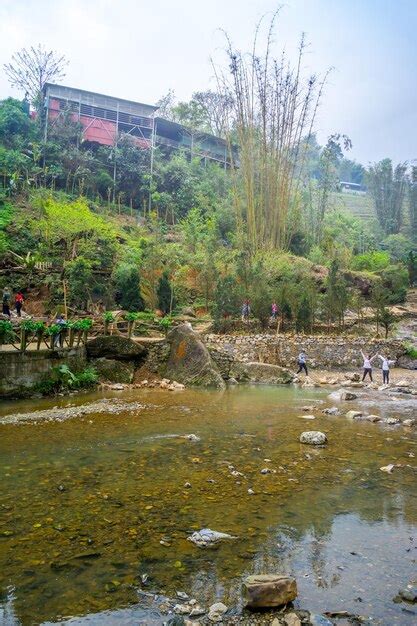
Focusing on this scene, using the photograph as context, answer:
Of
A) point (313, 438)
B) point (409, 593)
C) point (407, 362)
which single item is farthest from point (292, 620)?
point (407, 362)

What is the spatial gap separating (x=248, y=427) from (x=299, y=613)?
19.7ft

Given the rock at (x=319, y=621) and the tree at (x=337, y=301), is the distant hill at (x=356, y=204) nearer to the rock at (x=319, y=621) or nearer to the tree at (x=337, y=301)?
the tree at (x=337, y=301)

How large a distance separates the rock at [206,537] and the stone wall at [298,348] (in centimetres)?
1361

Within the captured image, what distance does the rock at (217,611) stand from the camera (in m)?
2.98

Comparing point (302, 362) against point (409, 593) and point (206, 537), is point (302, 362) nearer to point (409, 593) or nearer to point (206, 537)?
point (206, 537)

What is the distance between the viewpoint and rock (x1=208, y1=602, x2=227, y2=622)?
2.98 m

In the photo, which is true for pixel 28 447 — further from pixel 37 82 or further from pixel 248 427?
pixel 37 82

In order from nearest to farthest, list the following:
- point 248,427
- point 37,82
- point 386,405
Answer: point 248,427
point 386,405
point 37,82

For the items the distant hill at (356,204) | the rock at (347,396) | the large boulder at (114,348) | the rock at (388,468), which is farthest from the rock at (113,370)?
the distant hill at (356,204)

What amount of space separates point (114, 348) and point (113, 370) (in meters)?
0.70

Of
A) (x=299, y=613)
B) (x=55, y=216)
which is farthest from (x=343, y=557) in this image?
(x=55, y=216)

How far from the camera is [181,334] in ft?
51.4

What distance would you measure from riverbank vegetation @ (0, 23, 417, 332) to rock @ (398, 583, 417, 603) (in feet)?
55.8

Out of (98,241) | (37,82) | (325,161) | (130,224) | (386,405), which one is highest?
(37,82)
